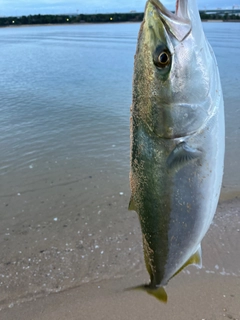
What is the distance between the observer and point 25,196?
6.30 meters

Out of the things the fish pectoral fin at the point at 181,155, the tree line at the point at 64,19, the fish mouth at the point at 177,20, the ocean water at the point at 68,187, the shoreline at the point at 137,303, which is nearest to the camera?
the fish mouth at the point at 177,20

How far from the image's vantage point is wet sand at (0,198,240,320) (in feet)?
11.1

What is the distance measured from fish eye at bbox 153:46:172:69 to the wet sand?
2835 mm

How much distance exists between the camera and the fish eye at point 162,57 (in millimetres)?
1461

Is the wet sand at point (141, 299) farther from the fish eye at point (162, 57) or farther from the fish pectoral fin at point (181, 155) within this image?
the fish eye at point (162, 57)

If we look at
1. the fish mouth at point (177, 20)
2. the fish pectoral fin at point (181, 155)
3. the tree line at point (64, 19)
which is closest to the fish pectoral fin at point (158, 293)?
the fish pectoral fin at point (181, 155)

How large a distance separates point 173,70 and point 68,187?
5341mm

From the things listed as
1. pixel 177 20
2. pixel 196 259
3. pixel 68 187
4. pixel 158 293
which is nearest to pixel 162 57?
pixel 177 20

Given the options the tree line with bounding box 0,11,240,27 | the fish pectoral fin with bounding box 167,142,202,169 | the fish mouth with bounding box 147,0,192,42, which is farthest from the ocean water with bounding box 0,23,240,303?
the tree line with bounding box 0,11,240,27

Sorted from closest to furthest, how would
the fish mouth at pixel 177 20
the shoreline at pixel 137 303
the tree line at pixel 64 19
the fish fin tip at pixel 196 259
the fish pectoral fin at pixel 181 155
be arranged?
1. the fish mouth at pixel 177 20
2. the fish pectoral fin at pixel 181 155
3. the fish fin tip at pixel 196 259
4. the shoreline at pixel 137 303
5. the tree line at pixel 64 19

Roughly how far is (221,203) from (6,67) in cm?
2216

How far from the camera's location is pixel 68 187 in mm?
6555

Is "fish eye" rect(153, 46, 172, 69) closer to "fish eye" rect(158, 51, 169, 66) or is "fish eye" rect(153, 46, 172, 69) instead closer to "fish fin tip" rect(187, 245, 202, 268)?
"fish eye" rect(158, 51, 169, 66)

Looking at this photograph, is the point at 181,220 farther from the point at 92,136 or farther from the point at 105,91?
the point at 105,91
